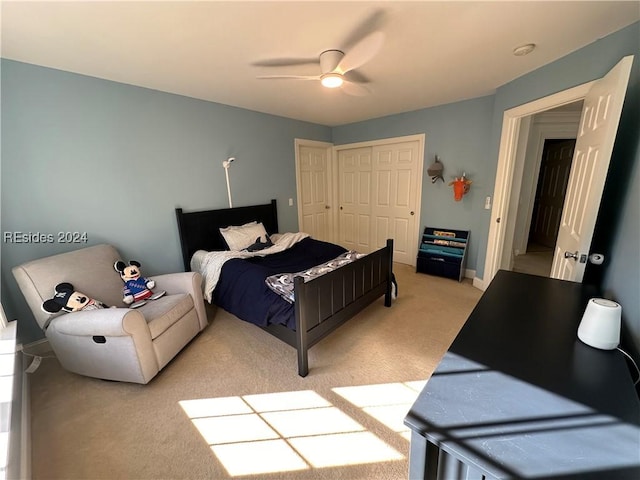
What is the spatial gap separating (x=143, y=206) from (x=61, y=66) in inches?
50.5

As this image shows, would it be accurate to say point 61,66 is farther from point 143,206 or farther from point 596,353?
point 596,353

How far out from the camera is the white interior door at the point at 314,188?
178 inches

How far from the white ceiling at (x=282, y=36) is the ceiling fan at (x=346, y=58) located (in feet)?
0.08

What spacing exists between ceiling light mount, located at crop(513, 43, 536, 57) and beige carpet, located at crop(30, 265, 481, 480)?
7.99ft

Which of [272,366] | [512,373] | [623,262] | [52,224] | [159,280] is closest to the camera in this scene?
[512,373]

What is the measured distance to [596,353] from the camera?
102 centimetres

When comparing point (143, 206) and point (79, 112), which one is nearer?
point (79, 112)

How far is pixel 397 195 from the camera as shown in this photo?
4.35 m

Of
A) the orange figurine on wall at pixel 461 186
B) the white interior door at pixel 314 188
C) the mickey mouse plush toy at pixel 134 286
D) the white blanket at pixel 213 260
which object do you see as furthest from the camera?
the white interior door at pixel 314 188

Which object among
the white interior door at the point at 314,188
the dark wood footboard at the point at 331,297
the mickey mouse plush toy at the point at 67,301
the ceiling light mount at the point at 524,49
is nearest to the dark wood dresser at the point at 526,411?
the dark wood footboard at the point at 331,297

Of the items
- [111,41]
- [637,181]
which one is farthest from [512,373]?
[111,41]

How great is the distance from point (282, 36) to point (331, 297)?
1967 millimetres

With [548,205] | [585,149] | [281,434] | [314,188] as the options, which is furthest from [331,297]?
[548,205]

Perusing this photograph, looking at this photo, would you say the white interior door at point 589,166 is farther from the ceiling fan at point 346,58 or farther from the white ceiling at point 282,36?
the ceiling fan at point 346,58
